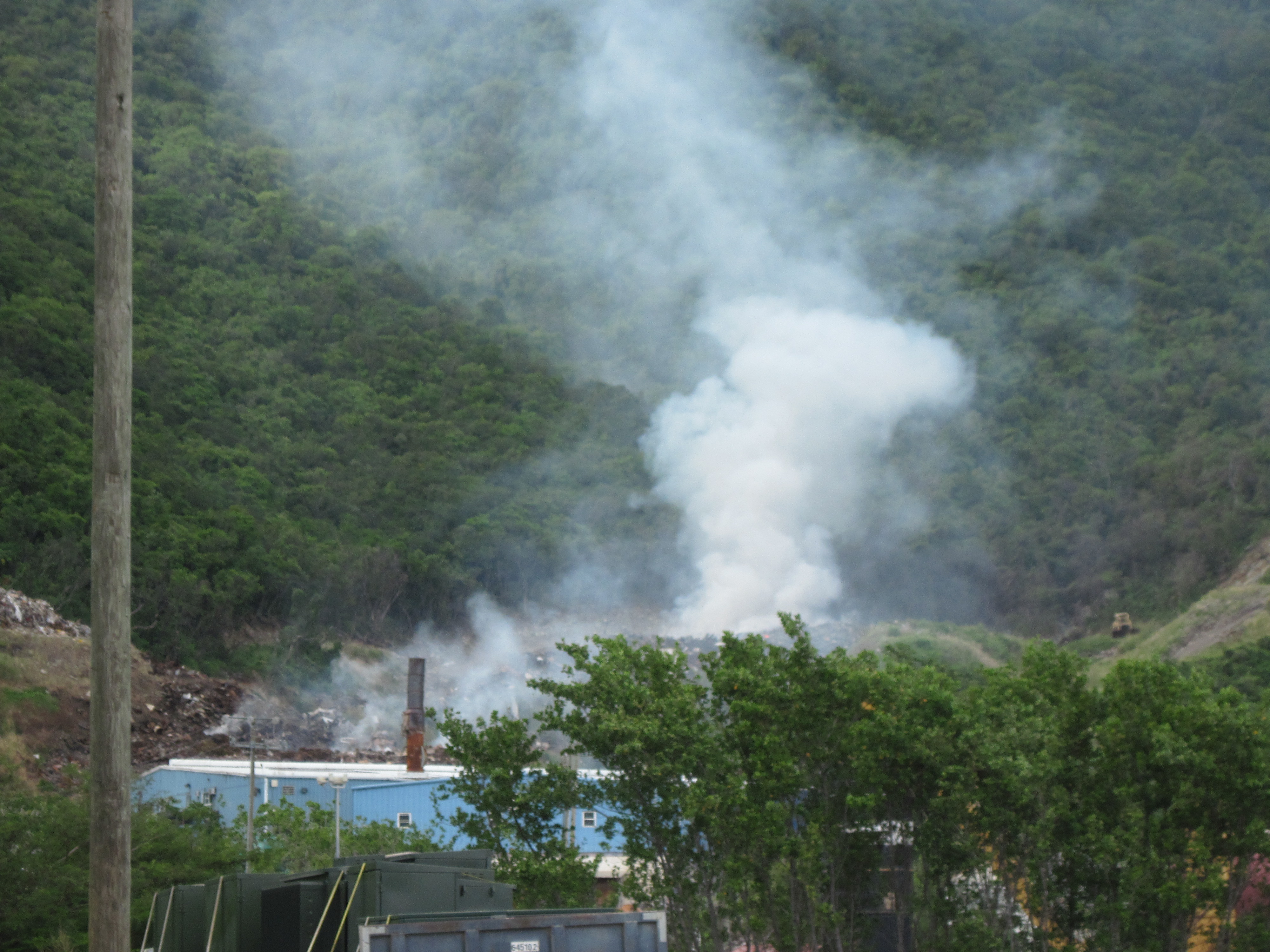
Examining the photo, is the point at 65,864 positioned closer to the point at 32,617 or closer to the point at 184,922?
the point at 184,922

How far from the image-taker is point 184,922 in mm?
14625

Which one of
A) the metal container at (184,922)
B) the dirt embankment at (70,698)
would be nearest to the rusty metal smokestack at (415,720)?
the dirt embankment at (70,698)

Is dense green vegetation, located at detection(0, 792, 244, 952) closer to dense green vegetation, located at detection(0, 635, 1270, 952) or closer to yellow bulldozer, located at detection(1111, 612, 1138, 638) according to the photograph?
dense green vegetation, located at detection(0, 635, 1270, 952)

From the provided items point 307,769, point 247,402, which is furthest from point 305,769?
point 247,402

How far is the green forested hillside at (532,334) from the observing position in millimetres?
105188

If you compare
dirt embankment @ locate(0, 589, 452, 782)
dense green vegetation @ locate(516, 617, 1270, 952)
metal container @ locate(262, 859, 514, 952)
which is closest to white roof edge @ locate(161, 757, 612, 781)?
dirt embankment @ locate(0, 589, 452, 782)

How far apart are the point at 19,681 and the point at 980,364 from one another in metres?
113

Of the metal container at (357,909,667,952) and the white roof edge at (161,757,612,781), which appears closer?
the metal container at (357,909,667,952)

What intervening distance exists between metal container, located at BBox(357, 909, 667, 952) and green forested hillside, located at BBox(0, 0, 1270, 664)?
257 feet

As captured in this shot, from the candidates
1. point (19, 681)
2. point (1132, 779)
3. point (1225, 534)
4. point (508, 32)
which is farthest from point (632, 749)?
point (508, 32)

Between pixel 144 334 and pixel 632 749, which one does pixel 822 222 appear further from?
pixel 632 749

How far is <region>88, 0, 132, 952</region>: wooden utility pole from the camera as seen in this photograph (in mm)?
7457

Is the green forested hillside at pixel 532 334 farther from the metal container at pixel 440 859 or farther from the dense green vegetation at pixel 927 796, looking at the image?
the metal container at pixel 440 859

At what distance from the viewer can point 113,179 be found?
8.19m
